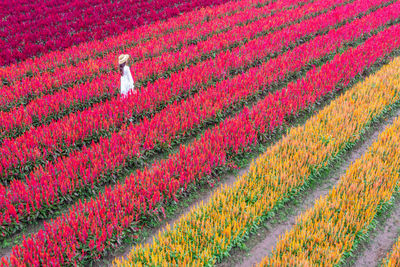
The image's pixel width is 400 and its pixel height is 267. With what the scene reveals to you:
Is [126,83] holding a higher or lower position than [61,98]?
higher

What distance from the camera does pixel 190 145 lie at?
17.7 ft

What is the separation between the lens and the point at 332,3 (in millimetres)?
14336

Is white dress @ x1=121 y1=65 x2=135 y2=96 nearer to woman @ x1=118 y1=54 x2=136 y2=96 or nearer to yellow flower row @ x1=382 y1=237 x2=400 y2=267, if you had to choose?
woman @ x1=118 y1=54 x2=136 y2=96

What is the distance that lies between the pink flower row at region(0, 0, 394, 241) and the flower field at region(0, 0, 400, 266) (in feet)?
0.09

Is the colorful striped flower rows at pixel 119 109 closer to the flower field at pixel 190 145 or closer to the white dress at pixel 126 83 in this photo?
the flower field at pixel 190 145

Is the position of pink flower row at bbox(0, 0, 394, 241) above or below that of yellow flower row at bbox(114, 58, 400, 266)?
above

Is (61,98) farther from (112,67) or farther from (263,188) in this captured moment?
(263,188)

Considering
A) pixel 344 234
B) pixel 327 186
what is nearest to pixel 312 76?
pixel 327 186

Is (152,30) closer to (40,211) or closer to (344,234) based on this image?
(40,211)

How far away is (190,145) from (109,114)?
74.1 inches

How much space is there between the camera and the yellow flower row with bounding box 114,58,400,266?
3.52 m

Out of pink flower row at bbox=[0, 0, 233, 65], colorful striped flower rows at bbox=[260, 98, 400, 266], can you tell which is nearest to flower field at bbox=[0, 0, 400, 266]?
colorful striped flower rows at bbox=[260, 98, 400, 266]

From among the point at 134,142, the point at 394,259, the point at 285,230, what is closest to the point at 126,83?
the point at 134,142

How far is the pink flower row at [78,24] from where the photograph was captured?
10516mm
